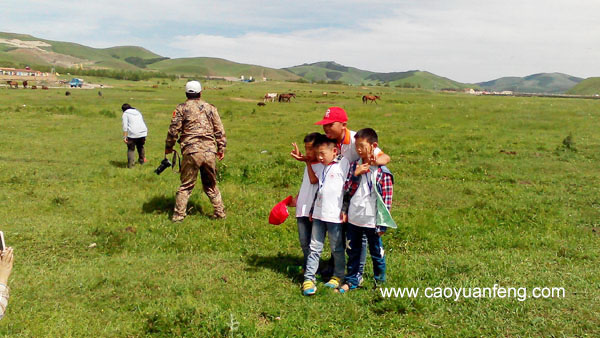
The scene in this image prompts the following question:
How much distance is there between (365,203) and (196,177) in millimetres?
4714

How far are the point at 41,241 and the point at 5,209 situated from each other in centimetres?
292

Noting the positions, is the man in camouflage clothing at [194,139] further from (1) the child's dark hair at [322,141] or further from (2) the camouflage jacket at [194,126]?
(1) the child's dark hair at [322,141]

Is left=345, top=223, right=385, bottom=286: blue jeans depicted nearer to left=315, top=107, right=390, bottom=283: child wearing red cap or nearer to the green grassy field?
left=315, top=107, right=390, bottom=283: child wearing red cap

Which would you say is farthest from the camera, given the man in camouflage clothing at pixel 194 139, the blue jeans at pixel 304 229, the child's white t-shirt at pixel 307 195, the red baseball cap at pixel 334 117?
the man in camouflage clothing at pixel 194 139

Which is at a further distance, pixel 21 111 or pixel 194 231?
pixel 21 111

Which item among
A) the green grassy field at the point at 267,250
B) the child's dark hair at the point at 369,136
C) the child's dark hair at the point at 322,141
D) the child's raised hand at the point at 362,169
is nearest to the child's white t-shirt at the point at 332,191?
the child's dark hair at the point at 322,141

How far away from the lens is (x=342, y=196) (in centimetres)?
578

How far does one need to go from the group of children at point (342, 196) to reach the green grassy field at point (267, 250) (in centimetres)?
41

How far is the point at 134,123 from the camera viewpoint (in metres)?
14.4

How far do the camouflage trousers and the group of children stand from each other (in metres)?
3.38

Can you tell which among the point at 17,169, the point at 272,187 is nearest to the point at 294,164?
the point at 272,187

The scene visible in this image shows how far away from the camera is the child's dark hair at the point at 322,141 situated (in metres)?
5.68

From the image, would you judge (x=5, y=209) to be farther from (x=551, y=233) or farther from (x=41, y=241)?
(x=551, y=233)

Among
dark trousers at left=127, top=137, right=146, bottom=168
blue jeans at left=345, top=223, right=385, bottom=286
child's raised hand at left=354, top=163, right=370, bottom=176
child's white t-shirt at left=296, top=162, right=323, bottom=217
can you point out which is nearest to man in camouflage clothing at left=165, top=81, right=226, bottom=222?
child's white t-shirt at left=296, top=162, right=323, bottom=217
